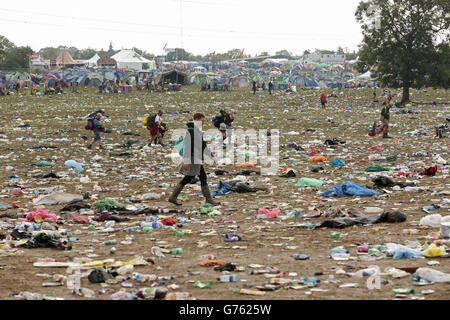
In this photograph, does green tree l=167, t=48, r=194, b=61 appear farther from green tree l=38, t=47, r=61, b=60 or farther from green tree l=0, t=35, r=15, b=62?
green tree l=0, t=35, r=15, b=62

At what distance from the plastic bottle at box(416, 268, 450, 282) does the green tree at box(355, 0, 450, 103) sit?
104 feet

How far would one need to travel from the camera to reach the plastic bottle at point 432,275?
16.0 ft

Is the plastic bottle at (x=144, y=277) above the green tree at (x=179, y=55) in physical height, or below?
below

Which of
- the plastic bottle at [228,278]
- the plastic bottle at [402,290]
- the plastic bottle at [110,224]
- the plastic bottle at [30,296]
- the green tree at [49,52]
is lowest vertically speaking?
the plastic bottle at [110,224]

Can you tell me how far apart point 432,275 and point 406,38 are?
33.7 m

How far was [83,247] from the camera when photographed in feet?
22.3

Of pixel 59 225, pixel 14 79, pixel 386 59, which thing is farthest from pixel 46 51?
pixel 59 225

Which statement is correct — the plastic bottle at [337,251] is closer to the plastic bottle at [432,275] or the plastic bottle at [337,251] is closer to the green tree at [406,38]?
the plastic bottle at [432,275]

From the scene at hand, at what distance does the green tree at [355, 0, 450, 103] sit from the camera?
115 feet

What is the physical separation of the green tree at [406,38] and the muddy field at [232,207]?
11.3m

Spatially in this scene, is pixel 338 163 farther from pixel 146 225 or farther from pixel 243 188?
pixel 146 225

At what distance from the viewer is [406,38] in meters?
36.0

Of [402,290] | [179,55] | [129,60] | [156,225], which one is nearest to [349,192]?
[156,225]

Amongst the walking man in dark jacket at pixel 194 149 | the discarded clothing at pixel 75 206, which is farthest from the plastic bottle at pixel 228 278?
the discarded clothing at pixel 75 206
